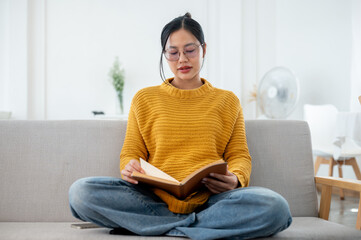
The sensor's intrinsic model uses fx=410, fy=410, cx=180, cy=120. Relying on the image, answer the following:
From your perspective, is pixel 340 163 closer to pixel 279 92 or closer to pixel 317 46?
pixel 279 92

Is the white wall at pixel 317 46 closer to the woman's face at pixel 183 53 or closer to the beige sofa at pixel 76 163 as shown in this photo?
the beige sofa at pixel 76 163

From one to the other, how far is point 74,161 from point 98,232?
17.3 inches

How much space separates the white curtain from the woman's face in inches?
118

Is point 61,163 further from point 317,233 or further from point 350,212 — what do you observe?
point 350,212

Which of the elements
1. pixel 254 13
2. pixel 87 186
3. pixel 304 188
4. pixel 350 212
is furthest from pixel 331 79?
pixel 87 186

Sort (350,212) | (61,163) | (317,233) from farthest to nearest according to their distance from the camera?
1. (350,212)
2. (61,163)
3. (317,233)

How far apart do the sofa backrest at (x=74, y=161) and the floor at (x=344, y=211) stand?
1.32 meters

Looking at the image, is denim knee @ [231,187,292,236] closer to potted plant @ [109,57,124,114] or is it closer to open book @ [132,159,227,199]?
open book @ [132,159,227,199]

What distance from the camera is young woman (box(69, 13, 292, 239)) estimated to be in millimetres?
1316

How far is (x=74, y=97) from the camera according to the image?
15.6 feet

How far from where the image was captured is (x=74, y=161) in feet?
5.81

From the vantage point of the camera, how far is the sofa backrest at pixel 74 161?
1.71 metres

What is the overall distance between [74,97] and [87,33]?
2.51 feet

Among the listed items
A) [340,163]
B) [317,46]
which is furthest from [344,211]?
[317,46]
